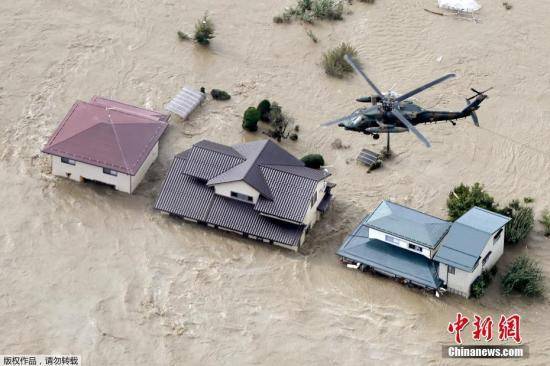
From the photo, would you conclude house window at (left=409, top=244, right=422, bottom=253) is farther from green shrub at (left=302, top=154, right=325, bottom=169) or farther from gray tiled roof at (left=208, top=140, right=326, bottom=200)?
green shrub at (left=302, top=154, right=325, bottom=169)

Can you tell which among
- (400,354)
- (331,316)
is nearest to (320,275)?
(331,316)

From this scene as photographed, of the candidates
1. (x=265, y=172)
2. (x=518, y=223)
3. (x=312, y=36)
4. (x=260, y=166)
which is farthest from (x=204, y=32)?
(x=518, y=223)

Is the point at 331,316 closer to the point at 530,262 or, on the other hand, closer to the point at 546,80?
the point at 530,262

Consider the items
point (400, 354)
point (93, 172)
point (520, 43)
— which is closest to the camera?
point (400, 354)

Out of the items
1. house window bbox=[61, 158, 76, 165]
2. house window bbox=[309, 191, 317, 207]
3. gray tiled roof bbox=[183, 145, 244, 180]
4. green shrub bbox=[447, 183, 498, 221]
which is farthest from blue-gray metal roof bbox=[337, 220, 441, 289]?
house window bbox=[61, 158, 76, 165]

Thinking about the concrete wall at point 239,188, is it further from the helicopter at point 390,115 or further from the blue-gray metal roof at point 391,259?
the helicopter at point 390,115

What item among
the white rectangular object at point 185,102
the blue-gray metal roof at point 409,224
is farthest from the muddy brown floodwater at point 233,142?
the blue-gray metal roof at point 409,224

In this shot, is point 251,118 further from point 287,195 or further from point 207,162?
point 287,195
